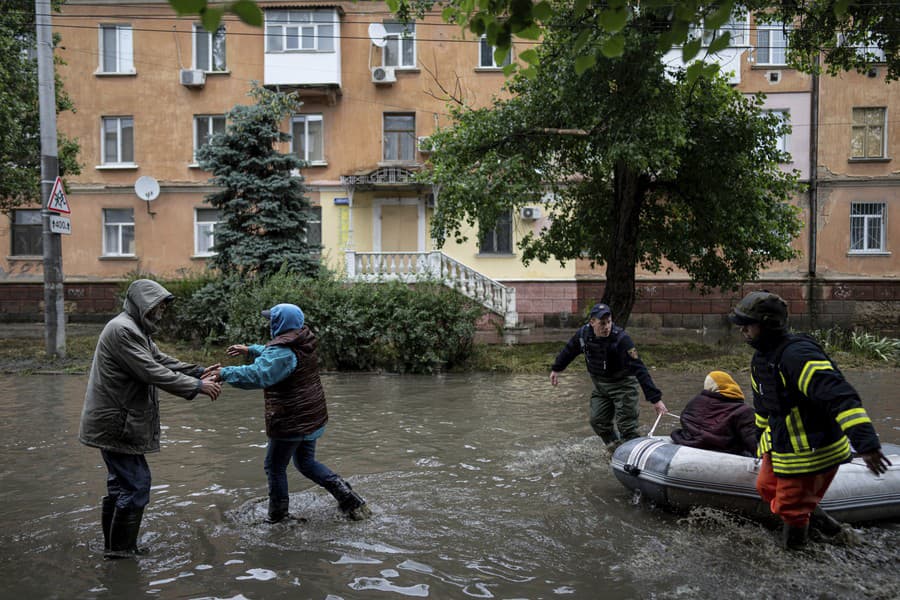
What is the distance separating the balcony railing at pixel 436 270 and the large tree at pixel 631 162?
201 inches

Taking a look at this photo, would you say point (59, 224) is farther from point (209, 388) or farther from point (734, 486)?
point (734, 486)

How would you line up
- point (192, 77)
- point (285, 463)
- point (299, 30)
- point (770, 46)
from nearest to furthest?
point (285, 463) → point (770, 46) → point (299, 30) → point (192, 77)

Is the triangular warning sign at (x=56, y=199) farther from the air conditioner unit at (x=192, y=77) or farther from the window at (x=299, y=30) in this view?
the window at (x=299, y=30)

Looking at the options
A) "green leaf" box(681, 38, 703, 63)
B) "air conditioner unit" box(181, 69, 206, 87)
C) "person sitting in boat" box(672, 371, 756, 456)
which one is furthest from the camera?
"air conditioner unit" box(181, 69, 206, 87)

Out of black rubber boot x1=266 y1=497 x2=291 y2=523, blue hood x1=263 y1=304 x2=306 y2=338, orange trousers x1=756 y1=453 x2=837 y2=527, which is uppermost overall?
blue hood x1=263 y1=304 x2=306 y2=338

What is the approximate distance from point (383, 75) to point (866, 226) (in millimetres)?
17889

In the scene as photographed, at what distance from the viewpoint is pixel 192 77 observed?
25.9 m

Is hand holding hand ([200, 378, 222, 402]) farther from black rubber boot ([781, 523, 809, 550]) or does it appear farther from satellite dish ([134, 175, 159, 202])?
satellite dish ([134, 175, 159, 202])

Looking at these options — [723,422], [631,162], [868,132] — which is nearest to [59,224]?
[631,162]

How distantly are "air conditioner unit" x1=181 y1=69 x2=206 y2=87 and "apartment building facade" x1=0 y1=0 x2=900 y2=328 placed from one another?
0.15 feet

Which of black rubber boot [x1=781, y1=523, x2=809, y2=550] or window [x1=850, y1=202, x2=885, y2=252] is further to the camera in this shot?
window [x1=850, y1=202, x2=885, y2=252]

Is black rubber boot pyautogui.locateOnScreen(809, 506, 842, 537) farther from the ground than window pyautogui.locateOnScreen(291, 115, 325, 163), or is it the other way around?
window pyautogui.locateOnScreen(291, 115, 325, 163)

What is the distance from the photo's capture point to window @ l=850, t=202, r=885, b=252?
25469 mm

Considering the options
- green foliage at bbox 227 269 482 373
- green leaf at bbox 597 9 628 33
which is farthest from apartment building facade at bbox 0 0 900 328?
green leaf at bbox 597 9 628 33
